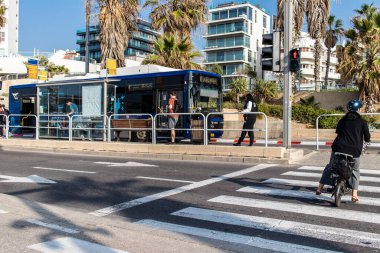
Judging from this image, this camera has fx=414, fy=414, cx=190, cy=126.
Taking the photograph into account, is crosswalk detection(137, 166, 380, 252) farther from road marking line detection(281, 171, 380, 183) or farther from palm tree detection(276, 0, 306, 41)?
palm tree detection(276, 0, 306, 41)

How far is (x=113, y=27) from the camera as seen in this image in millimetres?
27219

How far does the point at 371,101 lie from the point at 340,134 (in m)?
22.8

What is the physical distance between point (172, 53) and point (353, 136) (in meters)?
22.1

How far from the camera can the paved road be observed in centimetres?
476

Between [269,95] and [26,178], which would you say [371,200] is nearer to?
[26,178]

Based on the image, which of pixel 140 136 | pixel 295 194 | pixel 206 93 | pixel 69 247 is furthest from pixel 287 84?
pixel 69 247

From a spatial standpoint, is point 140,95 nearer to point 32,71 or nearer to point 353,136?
point 32,71

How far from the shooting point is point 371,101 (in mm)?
27438

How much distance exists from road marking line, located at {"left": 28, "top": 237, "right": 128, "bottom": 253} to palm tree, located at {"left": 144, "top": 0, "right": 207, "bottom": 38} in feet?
86.8

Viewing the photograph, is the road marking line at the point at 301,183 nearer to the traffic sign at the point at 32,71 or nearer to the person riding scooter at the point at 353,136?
the person riding scooter at the point at 353,136

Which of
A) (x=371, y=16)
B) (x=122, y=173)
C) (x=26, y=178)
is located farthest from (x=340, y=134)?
(x=371, y=16)

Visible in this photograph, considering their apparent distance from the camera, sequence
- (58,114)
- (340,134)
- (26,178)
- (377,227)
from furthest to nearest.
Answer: (58,114), (26,178), (340,134), (377,227)

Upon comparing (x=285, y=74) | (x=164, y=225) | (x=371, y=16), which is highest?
(x=371, y=16)

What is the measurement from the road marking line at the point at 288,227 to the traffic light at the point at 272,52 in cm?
739
